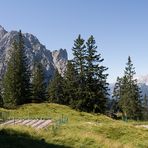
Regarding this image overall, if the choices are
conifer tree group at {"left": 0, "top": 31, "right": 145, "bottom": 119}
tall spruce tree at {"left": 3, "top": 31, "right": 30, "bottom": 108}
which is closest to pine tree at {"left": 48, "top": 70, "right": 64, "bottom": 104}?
conifer tree group at {"left": 0, "top": 31, "right": 145, "bottom": 119}

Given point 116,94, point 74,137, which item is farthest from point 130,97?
point 74,137

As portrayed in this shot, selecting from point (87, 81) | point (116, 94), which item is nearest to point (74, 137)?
point (87, 81)

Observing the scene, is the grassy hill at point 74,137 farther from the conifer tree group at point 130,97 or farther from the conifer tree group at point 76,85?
the conifer tree group at point 130,97

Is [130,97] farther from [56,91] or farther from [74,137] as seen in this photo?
[74,137]

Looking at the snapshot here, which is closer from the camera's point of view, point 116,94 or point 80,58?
point 80,58

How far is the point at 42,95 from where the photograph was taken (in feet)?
360

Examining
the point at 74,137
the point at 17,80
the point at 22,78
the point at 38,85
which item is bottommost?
the point at 74,137

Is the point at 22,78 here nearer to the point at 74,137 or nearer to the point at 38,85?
the point at 38,85

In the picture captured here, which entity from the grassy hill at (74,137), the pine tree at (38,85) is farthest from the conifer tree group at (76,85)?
the grassy hill at (74,137)

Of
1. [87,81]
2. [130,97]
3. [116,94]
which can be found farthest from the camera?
[116,94]

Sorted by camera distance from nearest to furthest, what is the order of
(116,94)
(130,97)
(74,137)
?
(74,137)
(130,97)
(116,94)

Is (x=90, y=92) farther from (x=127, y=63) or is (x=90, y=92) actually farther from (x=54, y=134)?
(x=54, y=134)

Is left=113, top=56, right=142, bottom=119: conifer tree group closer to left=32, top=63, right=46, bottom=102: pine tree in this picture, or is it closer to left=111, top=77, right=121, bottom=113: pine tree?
left=111, top=77, right=121, bottom=113: pine tree

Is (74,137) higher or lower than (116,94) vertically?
lower
